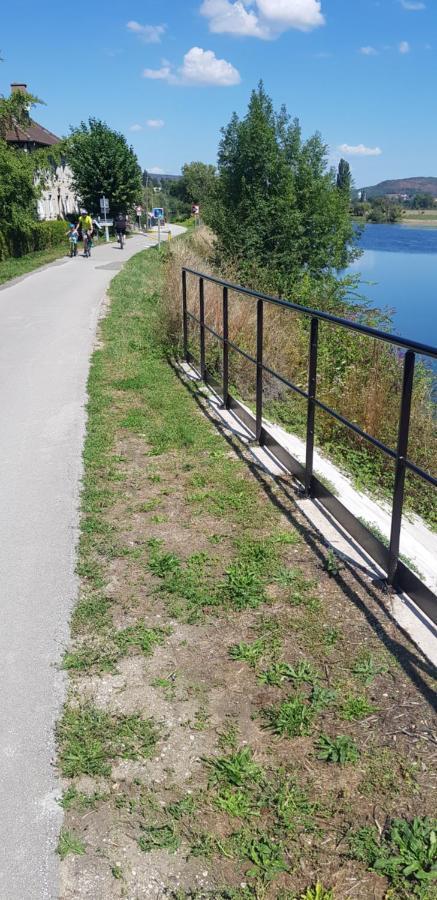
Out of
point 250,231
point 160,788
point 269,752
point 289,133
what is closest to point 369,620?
point 269,752

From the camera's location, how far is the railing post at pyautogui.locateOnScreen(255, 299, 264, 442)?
5.70 metres

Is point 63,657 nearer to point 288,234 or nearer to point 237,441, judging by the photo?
point 237,441

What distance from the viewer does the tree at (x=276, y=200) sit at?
23.2 m

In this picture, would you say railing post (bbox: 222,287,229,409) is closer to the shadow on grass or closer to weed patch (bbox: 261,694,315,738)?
the shadow on grass

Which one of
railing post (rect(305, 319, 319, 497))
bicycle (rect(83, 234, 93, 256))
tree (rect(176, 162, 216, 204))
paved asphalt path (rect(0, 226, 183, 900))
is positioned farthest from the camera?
tree (rect(176, 162, 216, 204))

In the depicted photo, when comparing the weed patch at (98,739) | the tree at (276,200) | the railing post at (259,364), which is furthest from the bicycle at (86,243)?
the weed patch at (98,739)

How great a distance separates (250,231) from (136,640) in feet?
71.0

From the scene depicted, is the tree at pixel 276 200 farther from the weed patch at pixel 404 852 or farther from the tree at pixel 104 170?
the tree at pixel 104 170

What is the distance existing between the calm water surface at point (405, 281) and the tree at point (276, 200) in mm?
2418

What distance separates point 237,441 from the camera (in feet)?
20.5

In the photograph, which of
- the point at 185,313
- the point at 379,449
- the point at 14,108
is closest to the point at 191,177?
the point at 14,108

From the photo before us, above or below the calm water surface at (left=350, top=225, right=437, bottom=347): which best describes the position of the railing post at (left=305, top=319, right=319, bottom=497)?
above

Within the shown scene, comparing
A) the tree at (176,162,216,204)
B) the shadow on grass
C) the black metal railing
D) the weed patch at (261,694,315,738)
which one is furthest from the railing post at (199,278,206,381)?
the tree at (176,162,216,204)

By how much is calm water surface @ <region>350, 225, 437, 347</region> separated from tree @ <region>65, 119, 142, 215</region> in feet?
58.6
